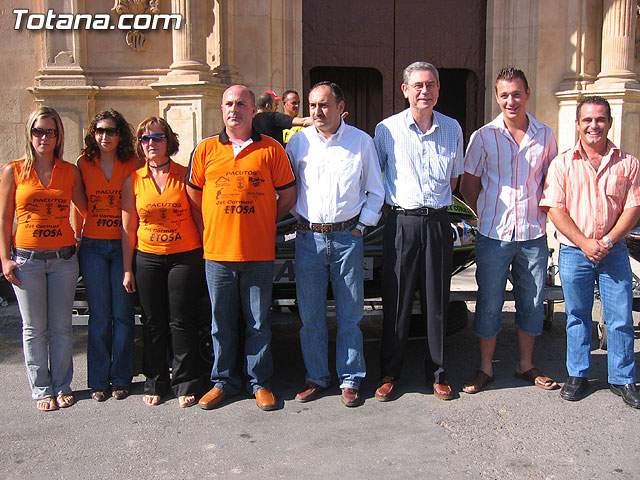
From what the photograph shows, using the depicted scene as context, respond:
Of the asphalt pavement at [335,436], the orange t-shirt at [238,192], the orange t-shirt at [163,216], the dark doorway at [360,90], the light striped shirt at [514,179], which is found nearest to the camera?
the asphalt pavement at [335,436]

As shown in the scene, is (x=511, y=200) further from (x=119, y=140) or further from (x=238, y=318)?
(x=119, y=140)

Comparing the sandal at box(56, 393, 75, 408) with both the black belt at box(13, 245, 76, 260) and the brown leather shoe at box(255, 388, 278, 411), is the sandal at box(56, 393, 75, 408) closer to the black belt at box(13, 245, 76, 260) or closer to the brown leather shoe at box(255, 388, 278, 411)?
the black belt at box(13, 245, 76, 260)

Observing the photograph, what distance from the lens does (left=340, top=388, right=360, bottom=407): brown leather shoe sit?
4445 mm

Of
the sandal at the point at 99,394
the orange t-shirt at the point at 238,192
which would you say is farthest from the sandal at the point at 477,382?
the sandal at the point at 99,394

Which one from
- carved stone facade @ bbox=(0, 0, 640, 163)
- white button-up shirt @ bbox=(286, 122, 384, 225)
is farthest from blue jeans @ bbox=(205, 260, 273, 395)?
carved stone facade @ bbox=(0, 0, 640, 163)

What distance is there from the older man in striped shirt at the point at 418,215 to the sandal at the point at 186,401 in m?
1.24

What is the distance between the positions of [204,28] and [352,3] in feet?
8.37

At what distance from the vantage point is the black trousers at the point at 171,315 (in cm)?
442

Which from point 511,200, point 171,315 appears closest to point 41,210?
point 171,315

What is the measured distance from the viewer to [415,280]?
4.59 metres

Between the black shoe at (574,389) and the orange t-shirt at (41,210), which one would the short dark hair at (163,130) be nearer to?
the orange t-shirt at (41,210)

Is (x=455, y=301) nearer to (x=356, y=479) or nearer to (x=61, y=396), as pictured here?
(x=356, y=479)

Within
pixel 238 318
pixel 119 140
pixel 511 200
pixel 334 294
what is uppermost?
pixel 119 140

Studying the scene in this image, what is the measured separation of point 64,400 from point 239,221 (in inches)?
67.1
